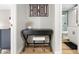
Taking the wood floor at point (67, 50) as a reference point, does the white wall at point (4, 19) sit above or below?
above

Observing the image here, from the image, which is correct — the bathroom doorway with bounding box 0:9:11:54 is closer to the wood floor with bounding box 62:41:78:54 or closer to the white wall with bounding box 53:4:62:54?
the white wall with bounding box 53:4:62:54

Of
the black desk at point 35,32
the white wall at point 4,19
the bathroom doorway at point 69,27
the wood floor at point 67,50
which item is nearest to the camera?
the wood floor at point 67,50

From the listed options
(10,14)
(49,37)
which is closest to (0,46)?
(10,14)

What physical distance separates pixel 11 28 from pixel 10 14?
1.05 feet

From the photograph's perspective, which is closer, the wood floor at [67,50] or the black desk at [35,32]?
the wood floor at [67,50]

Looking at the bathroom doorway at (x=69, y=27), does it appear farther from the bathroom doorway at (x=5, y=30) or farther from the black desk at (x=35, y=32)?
the bathroom doorway at (x=5, y=30)

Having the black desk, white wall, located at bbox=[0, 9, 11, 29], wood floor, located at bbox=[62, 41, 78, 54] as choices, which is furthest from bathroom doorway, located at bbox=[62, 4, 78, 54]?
white wall, located at bbox=[0, 9, 11, 29]

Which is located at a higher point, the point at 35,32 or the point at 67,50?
the point at 35,32

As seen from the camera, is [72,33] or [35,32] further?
[35,32]

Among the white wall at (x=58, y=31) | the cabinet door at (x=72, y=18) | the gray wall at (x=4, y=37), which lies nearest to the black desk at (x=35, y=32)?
the white wall at (x=58, y=31)

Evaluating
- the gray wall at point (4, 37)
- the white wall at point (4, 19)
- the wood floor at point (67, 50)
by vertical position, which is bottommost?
the wood floor at point (67, 50)

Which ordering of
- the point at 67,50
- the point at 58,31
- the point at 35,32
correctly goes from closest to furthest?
the point at 67,50, the point at 58,31, the point at 35,32

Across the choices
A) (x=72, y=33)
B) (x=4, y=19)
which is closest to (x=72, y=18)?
(x=72, y=33)

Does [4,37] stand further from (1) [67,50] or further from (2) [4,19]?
(1) [67,50]
